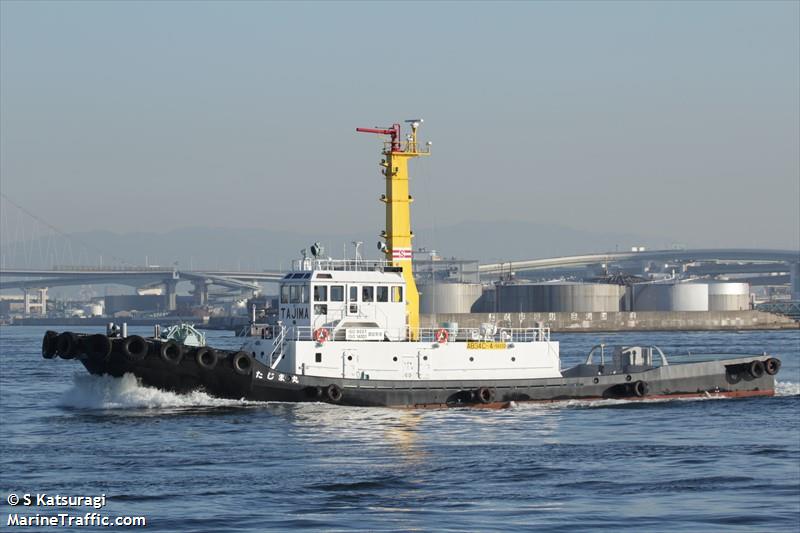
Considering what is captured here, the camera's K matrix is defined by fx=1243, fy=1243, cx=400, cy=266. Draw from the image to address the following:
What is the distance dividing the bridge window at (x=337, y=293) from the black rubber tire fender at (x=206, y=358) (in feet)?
12.1

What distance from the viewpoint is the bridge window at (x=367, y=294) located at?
1364 inches

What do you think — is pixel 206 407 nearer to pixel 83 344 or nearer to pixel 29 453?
pixel 83 344

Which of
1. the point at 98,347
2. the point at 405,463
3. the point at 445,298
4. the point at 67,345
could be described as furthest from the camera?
the point at 445,298

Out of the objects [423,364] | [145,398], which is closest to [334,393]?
[423,364]

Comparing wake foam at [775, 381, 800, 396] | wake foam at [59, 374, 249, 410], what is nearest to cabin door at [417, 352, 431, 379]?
wake foam at [59, 374, 249, 410]

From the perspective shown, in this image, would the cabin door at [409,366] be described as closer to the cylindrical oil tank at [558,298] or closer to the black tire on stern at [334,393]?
the black tire on stern at [334,393]

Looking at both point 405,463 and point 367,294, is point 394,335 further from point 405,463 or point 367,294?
point 405,463

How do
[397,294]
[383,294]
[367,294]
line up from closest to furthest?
[367,294], [383,294], [397,294]

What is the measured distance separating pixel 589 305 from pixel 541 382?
82.4 metres

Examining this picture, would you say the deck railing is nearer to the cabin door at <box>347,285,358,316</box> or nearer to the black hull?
the cabin door at <box>347,285,358,316</box>

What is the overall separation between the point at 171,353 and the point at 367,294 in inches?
222

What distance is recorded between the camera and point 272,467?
79.1 ft

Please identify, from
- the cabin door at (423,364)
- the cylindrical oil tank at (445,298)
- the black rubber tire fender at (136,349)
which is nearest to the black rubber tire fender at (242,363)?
the black rubber tire fender at (136,349)

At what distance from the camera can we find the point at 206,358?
33.1 metres
